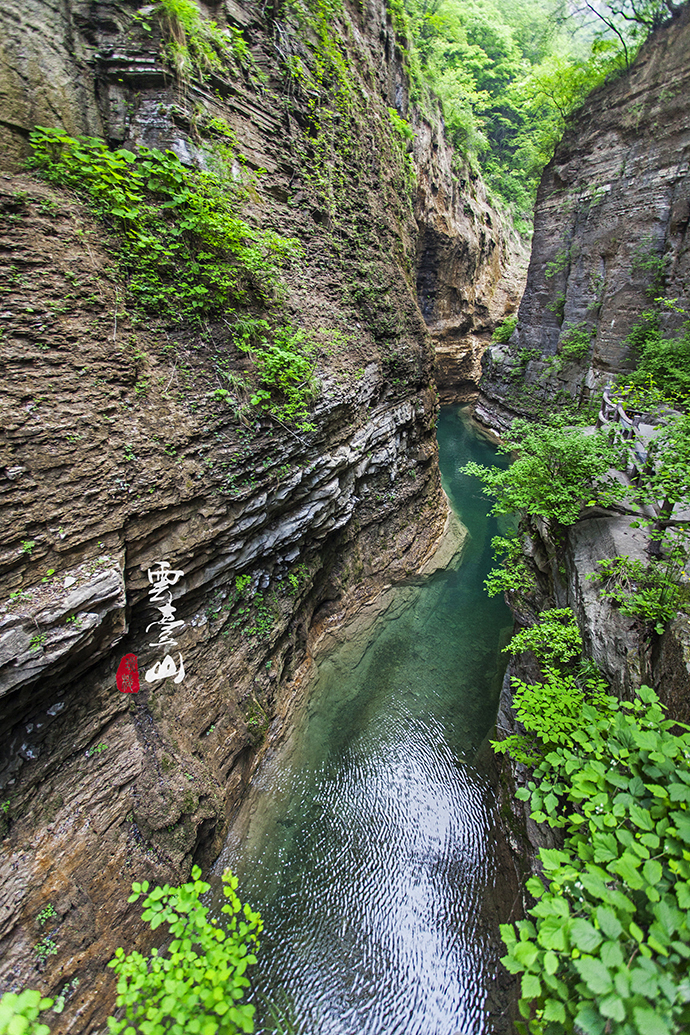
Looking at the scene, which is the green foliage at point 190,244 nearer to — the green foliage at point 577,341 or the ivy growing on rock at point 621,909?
the ivy growing on rock at point 621,909

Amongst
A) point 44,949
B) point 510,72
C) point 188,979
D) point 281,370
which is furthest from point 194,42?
point 510,72

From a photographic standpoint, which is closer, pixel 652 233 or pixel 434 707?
pixel 434 707

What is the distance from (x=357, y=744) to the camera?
6.43 m

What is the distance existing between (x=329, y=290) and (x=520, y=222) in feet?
96.1

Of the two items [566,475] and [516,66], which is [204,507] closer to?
[566,475]

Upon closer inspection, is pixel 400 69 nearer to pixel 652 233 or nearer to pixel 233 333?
pixel 652 233

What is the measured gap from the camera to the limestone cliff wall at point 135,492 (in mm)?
3504

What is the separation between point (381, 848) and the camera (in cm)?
523

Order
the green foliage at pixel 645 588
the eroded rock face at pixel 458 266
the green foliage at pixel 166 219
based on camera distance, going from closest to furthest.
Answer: the green foliage at pixel 645 588 < the green foliage at pixel 166 219 < the eroded rock face at pixel 458 266

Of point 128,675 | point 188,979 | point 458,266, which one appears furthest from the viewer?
point 458,266

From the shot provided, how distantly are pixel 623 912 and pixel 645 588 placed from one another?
3395mm

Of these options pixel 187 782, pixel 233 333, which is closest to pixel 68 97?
pixel 233 333

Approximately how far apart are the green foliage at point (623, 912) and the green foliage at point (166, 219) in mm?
6156

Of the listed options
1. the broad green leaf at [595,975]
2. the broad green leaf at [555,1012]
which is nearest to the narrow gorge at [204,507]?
the broad green leaf at [595,975]
